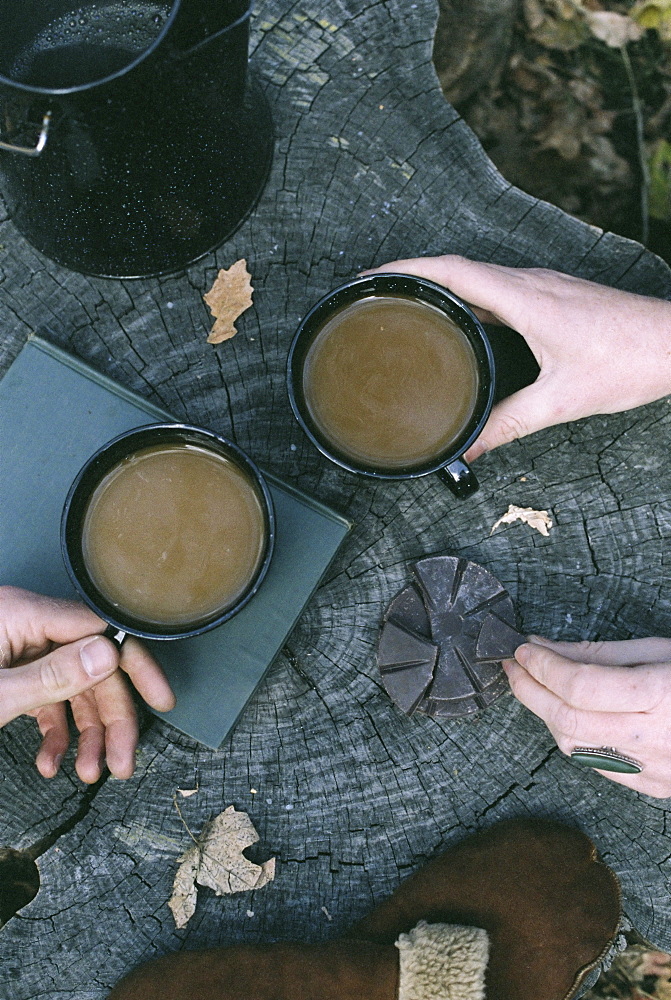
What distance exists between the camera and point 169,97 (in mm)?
1423

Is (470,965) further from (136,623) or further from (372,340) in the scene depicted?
(372,340)

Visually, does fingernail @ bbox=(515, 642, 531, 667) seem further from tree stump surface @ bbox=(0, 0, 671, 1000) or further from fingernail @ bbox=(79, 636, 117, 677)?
fingernail @ bbox=(79, 636, 117, 677)

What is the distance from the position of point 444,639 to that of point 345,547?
34 centimetres

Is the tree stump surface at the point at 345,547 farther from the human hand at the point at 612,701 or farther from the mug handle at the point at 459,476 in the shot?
the mug handle at the point at 459,476

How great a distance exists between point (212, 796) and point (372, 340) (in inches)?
46.4

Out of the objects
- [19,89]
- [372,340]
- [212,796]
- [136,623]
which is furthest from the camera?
[212,796]

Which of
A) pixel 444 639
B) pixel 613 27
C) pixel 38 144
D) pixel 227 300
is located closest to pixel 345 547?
pixel 444 639

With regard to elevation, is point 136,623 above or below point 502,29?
below

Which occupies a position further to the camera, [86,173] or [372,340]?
[372,340]

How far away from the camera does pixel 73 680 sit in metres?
1.63

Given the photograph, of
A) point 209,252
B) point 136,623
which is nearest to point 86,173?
point 209,252

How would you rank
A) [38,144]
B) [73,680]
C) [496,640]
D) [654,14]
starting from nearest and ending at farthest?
1. [38,144]
2. [73,680]
3. [496,640]
4. [654,14]

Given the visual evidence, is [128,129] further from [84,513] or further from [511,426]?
[511,426]

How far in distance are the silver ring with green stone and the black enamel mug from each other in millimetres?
1470
